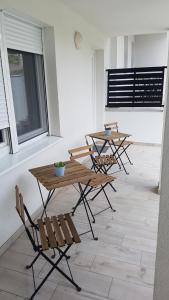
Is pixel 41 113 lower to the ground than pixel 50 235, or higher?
higher

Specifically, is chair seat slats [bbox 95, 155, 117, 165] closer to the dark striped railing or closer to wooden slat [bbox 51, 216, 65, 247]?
wooden slat [bbox 51, 216, 65, 247]

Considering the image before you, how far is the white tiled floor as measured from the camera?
1.74m

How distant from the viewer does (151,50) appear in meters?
7.99

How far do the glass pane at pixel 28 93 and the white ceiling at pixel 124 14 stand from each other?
0.97 m

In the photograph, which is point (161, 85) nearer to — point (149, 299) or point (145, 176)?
point (145, 176)

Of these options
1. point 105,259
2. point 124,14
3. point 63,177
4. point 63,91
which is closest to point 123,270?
point 105,259

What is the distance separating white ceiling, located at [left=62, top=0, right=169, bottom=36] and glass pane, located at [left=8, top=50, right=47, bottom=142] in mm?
965

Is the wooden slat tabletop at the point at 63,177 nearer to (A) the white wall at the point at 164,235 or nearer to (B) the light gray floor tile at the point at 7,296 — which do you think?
(B) the light gray floor tile at the point at 7,296

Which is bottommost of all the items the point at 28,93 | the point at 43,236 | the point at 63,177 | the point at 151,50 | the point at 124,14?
the point at 43,236

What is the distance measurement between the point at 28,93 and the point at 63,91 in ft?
1.95

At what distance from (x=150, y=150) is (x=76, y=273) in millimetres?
3710

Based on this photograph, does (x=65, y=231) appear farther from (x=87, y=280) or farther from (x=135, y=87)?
(x=135, y=87)

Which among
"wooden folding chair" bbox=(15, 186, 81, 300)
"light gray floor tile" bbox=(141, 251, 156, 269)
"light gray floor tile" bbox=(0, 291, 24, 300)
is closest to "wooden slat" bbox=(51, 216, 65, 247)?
"wooden folding chair" bbox=(15, 186, 81, 300)

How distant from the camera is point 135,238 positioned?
2.30 metres
